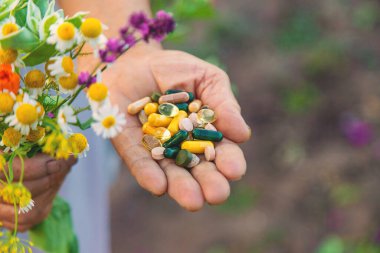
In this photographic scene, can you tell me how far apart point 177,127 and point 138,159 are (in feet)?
0.30

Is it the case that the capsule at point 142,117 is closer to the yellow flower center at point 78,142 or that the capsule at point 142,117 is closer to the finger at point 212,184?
the finger at point 212,184

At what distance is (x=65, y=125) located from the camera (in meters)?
0.56

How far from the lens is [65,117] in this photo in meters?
0.57

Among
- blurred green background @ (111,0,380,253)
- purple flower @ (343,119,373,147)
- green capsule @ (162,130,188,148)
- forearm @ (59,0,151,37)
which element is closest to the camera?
green capsule @ (162,130,188,148)

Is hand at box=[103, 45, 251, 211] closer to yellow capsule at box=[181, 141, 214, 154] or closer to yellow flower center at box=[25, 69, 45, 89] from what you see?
yellow capsule at box=[181, 141, 214, 154]

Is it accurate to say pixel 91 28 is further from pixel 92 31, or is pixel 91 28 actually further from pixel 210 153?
pixel 210 153

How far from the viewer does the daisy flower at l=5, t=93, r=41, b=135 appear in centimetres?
54

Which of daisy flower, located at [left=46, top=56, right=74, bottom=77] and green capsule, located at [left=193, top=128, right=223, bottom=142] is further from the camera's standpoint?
green capsule, located at [left=193, top=128, right=223, bottom=142]

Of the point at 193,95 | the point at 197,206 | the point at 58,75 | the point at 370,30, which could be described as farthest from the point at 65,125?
the point at 370,30

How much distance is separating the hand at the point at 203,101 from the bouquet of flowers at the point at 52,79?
0.71 ft

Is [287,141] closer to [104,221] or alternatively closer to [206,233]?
[206,233]

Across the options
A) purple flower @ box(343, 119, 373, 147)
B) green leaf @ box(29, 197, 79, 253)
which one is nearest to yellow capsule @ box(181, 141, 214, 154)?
green leaf @ box(29, 197, 79, 253)

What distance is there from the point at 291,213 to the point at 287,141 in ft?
1.08

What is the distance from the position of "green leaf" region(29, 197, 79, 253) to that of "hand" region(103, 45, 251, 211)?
163mm
